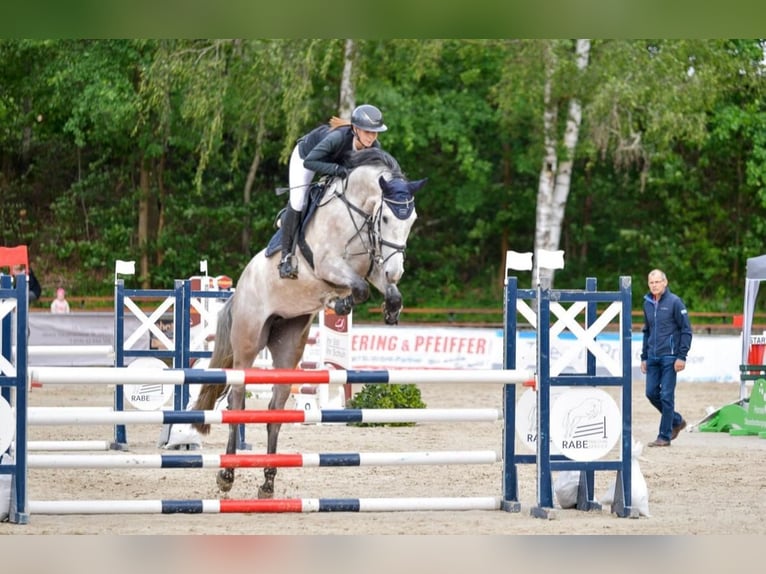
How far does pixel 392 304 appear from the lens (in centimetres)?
617

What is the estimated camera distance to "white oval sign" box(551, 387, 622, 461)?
6289 millimetres

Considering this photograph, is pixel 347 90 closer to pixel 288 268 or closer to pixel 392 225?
pixel 288 268

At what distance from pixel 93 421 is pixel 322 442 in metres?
4.25

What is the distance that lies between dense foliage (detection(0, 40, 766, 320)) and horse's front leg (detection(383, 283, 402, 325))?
48.6ft

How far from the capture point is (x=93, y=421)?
5.93 metres

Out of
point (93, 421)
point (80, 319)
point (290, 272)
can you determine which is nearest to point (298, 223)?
point (290, 272)

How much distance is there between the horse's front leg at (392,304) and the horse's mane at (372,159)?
29.4 inches

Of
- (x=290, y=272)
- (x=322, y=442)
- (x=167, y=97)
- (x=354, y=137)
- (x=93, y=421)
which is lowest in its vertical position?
(x=322, y=442)

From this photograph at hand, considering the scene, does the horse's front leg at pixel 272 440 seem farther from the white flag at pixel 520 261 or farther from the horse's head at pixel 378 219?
the white flag at pixel 520 261

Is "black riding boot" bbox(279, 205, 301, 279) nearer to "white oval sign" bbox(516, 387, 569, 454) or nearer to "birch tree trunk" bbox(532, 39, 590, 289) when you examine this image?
"white oval sign" bbox(516, 387, 569, 454)

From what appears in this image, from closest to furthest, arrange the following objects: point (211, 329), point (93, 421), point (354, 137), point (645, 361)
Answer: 1. point (93, 421)
2. point (354, 137)
3. point (645, 361)
4. point (211, 329)

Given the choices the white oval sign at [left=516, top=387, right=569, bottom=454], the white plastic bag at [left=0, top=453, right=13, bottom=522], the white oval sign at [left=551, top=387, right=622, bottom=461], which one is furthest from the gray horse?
the white plastic bag at [left=0, top=453, right=13, bottom=522]

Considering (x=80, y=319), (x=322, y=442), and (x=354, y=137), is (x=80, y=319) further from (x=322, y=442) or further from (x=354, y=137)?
(x=354, y=137)

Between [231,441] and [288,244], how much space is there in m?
1.21
